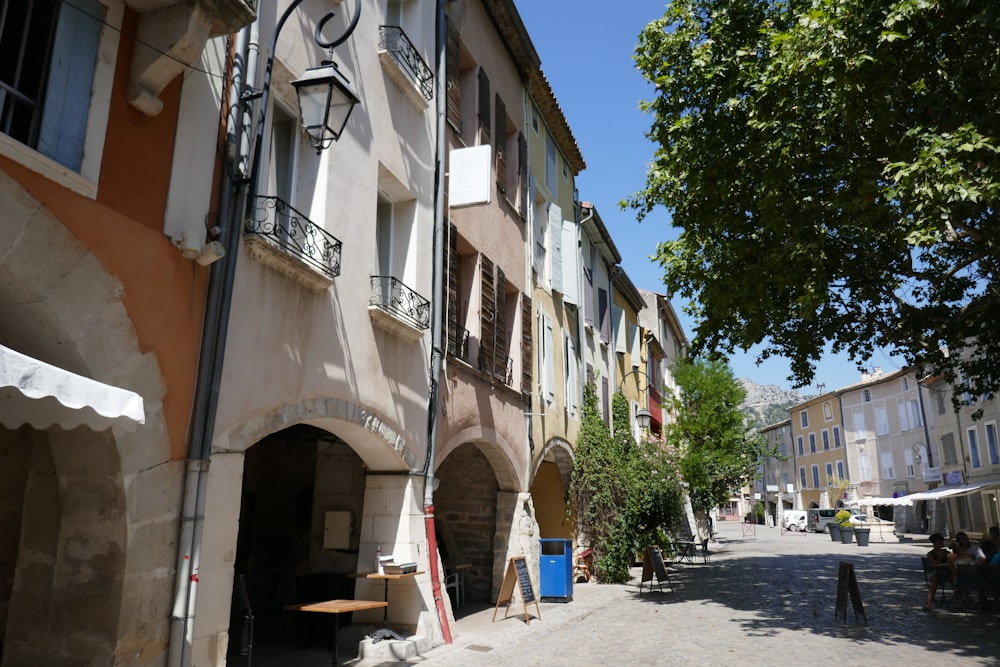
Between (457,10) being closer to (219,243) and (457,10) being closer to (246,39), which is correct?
(246,39)

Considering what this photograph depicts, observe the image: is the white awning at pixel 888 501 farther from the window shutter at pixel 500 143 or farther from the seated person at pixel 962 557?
the window shutter at pixel 500 143

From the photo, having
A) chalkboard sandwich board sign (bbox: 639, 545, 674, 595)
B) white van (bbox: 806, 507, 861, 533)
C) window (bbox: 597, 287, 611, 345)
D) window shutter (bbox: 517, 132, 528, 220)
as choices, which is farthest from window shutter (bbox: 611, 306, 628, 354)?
white van (bbox: 806, 507, 861, 533)

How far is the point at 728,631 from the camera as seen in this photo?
9992 millimetres

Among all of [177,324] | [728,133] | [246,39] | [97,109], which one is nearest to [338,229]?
[246,39]

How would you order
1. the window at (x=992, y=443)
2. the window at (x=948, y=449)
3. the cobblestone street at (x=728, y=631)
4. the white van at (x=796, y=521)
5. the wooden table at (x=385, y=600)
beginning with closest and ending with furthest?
the wooden table at (x=385, y=600)
the cobblestone street at (x=728, y=631)
the window at (x=992, y=443)
the window at (x=948, y=449)
the white van at (x=796, y=521)

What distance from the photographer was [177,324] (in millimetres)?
5375

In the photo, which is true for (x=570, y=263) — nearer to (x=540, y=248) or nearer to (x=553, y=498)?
(x=540, y=248)

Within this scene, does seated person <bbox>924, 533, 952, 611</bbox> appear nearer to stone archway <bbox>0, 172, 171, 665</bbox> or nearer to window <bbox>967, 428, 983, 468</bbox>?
stone archway <bbox>0, 172, 171, 665</bbox>

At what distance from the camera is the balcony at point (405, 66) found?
8977 mm

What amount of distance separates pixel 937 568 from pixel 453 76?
36.7 ft

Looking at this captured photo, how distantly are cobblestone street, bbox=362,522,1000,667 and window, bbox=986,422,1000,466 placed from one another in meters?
19.7

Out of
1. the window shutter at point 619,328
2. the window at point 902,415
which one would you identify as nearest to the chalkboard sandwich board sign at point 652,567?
the window shutter at point 619,328

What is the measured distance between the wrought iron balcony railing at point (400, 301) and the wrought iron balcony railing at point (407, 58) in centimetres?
270

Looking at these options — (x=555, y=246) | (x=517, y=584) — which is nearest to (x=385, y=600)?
(x=517, y=584)
